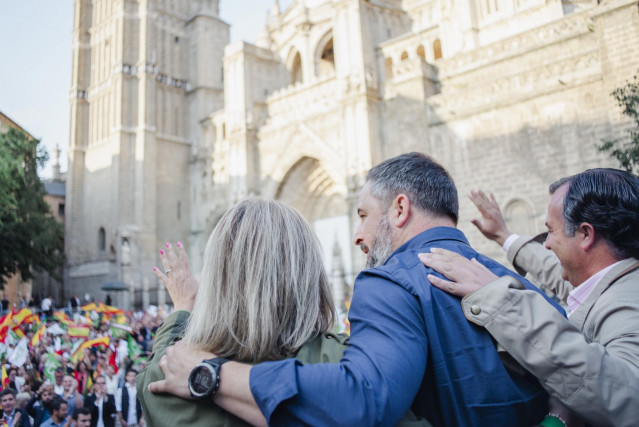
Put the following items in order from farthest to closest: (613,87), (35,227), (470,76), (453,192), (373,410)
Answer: (35,227) < (470,76) < (613,87) < (453,192) < (373,410)

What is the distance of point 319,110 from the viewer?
24.5m

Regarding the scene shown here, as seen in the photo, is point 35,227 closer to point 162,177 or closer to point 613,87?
point 162,177

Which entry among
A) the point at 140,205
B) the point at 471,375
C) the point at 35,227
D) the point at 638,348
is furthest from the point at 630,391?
the point at 140,205

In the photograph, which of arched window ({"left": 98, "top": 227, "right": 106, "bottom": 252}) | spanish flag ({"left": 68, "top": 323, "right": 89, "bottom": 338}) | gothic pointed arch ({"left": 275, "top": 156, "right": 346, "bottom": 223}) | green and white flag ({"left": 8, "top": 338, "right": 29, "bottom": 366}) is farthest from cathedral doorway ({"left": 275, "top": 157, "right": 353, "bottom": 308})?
green and white flag ({"left": 8, "top": 338, "right": 29, "bottom": 366})

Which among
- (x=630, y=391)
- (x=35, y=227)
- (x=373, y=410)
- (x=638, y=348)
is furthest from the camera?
(x=35, y=227)

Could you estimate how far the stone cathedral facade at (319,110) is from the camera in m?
17.6

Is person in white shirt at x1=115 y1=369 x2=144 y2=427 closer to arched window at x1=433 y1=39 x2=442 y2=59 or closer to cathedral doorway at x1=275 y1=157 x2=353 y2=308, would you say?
cathedral doorway at x1=275 y1=157 x2=353 y2=308

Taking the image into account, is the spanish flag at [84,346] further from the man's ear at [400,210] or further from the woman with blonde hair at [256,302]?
the man's ear at [400,210]

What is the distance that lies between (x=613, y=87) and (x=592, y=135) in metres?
2.19

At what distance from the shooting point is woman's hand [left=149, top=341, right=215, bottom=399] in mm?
1543

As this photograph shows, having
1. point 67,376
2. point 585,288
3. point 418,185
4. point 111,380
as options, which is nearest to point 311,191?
point 111,380

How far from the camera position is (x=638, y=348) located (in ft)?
5.22

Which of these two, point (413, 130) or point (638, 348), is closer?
point (638, 348)

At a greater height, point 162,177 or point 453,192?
point 162,177
